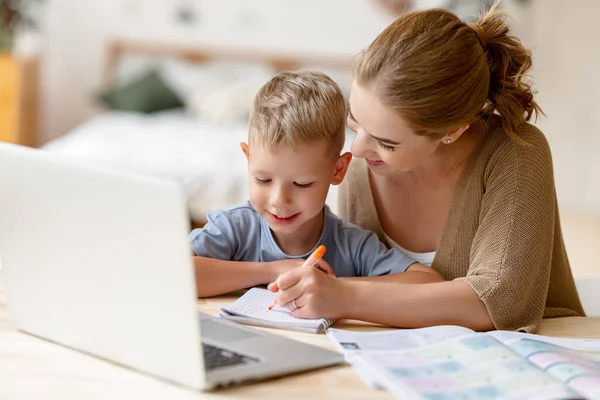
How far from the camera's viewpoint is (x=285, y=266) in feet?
4.89

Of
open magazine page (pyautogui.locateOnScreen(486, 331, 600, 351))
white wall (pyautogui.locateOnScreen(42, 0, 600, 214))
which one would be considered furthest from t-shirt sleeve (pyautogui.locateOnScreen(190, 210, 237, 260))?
white wall (pyautogui.locateOnScreen(42, 0, 600, 214))

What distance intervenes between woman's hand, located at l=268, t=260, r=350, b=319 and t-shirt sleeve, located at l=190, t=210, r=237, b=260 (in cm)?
28

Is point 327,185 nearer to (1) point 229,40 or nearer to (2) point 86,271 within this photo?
(2) point 86,271

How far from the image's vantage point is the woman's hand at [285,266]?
1.48m

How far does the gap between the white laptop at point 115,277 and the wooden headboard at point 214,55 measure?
4.44 m

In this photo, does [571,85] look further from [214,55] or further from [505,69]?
[505,69]

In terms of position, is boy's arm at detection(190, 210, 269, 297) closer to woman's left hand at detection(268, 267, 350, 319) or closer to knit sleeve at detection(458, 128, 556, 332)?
woman's left hand at detection(268, 267, 350, 319)

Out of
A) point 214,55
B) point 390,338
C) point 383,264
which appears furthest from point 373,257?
point 214,55

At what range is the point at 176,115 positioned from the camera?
5.17 meters

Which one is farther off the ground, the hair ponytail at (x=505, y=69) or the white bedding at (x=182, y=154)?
the hair ponytail at (x=505, y=69)

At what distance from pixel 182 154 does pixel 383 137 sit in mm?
2663

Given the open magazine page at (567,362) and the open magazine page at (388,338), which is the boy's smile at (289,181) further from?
the open magazine page at (567,362)

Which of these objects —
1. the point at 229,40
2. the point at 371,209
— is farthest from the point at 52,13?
the point at 371,209

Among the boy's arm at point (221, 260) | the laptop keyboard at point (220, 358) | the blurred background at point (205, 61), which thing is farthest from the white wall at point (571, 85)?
the laptop keyboard at point (220, 358)
